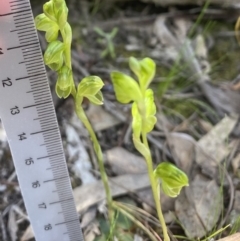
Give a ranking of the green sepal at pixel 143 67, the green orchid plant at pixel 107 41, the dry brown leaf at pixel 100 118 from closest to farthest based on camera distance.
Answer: the green sepal at pixel 143 67
the dry brown leaf at pixel 100 118
the green orchid plant at pixel 107 41

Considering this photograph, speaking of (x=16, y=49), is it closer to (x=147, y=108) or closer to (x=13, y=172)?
Answer: (x=147, y=108)

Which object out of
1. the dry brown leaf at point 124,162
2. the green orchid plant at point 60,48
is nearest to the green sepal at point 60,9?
the green orchid plant at point 60,48

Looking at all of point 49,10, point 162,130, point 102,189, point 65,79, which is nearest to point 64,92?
point 65,79

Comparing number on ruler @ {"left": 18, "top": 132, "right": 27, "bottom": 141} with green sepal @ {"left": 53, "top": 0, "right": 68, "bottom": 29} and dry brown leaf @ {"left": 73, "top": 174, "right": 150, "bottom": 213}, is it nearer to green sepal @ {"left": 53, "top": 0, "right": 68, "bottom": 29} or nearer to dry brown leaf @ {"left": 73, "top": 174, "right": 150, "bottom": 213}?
green sepal @ {"left": 53, "top": 0, "right": 68, "bottom": 29}

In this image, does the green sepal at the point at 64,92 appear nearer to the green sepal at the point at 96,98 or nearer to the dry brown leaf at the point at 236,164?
the green sepal at the point at 96,98

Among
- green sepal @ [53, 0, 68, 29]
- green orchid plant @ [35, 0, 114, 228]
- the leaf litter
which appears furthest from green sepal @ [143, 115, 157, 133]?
the leaf litter
